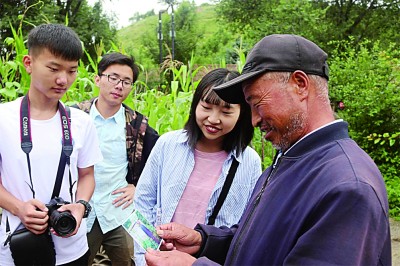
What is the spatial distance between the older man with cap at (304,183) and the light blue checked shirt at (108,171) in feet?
4.41

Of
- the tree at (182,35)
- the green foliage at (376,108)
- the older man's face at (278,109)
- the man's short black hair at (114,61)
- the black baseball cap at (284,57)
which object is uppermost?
the tree at (182,35)

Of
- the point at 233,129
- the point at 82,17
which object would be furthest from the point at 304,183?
the point at 82,17

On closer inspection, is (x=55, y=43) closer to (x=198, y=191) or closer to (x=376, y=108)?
(x=198, y=191)

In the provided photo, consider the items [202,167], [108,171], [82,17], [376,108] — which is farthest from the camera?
[82,17]

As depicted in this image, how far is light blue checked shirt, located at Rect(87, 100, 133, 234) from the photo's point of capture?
2715 mm

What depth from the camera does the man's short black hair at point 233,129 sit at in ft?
6.75

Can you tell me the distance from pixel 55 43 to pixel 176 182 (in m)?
0.84

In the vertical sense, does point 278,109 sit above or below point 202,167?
above

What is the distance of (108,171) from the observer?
2727mm

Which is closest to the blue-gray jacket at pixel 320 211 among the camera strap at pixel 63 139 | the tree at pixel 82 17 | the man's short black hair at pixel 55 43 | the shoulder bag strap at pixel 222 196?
the shoulder bag strap at pixel 222 196

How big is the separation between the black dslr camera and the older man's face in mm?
1002

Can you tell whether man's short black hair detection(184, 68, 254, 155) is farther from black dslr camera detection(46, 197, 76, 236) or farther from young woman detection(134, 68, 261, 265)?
black dslr camera detection(46, 197, 76, 236)

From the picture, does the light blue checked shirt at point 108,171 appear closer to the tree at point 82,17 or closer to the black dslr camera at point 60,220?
the black dslr camera at point 60,220

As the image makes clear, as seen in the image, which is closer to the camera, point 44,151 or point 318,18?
point 44,151
